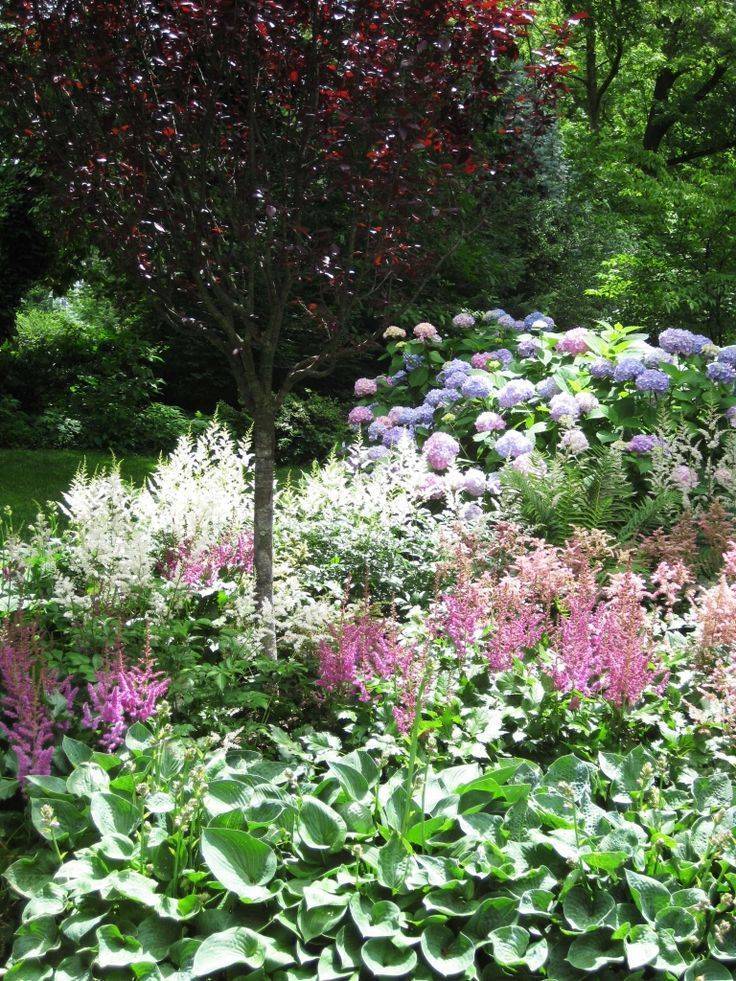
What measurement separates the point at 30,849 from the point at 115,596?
1.14m

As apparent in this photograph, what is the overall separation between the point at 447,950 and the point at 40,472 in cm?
720

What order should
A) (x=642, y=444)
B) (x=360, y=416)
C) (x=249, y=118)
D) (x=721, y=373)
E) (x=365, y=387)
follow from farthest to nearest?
1. (x=365, y=387)
2. (x=360, y=416)
3. (x=721, y=373)
4. (x=642, y=444)
5. (x=249, y=118)

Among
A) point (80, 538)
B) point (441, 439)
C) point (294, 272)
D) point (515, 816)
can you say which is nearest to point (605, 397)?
point (441, 439)

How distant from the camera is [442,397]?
6277mm

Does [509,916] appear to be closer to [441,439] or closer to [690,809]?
[690,809]

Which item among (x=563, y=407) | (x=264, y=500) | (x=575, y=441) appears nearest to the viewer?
(x=264, y=500)

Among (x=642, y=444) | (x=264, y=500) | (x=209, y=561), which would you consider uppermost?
(x=642, y=444)

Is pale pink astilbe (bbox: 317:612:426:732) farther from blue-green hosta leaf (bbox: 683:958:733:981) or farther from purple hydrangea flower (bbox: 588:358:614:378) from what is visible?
purple hydrangea flower (bbox: 588:358:614:378)

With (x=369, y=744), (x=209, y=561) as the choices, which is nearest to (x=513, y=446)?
(x=209, y=561)

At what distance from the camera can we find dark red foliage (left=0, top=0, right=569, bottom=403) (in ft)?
9.81

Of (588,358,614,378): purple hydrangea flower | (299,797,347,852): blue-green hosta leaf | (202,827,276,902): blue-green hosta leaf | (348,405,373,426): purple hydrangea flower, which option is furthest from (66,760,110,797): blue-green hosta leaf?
(348,405,373,426): purple hydrangea flower

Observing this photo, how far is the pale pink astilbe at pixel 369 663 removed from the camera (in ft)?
9.23

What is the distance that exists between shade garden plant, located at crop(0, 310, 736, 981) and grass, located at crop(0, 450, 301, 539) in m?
2.56

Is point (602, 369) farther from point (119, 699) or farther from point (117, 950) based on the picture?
point (117, 950)
